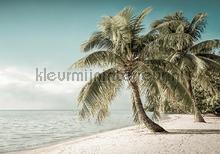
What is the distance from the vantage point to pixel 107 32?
13.6 metres

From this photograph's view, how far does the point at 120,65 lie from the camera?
544 inches

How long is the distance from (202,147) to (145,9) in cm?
689

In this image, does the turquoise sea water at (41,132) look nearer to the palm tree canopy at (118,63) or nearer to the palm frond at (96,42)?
the palm tree canopy at (118,63)

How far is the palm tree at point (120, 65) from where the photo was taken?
1252 cm

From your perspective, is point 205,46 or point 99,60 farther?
point 205,46

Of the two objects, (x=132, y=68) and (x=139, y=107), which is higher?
(x=132, y=68)

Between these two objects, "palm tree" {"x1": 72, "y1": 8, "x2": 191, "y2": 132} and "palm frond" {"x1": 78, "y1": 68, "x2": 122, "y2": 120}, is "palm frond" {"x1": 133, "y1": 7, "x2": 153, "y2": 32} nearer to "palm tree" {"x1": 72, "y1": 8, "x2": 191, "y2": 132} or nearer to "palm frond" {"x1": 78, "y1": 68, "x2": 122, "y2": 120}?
"palm tree" {"x1": 72, "y1": 8, "x2": 191, "y2": 132}

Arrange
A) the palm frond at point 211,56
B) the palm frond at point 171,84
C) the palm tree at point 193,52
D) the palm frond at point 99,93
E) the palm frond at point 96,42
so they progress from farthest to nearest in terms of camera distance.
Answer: the palm frond at point 211,56 < the palm tree at point 193,52 < the palm frond at point 96,42 < the palm frond at point 171,84 < the palm frond at point 99,93

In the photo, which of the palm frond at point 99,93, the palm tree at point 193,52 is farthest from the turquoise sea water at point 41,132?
the palm tree at point 193,52

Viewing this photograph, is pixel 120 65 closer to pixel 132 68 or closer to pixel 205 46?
pixel 132 68

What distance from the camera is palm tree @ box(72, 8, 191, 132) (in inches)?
493

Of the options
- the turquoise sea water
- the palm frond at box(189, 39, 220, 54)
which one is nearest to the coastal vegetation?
the turquoise sea water

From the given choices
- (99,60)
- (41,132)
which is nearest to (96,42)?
(99,60)

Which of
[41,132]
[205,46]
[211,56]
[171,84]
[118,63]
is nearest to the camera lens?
[171,84]
